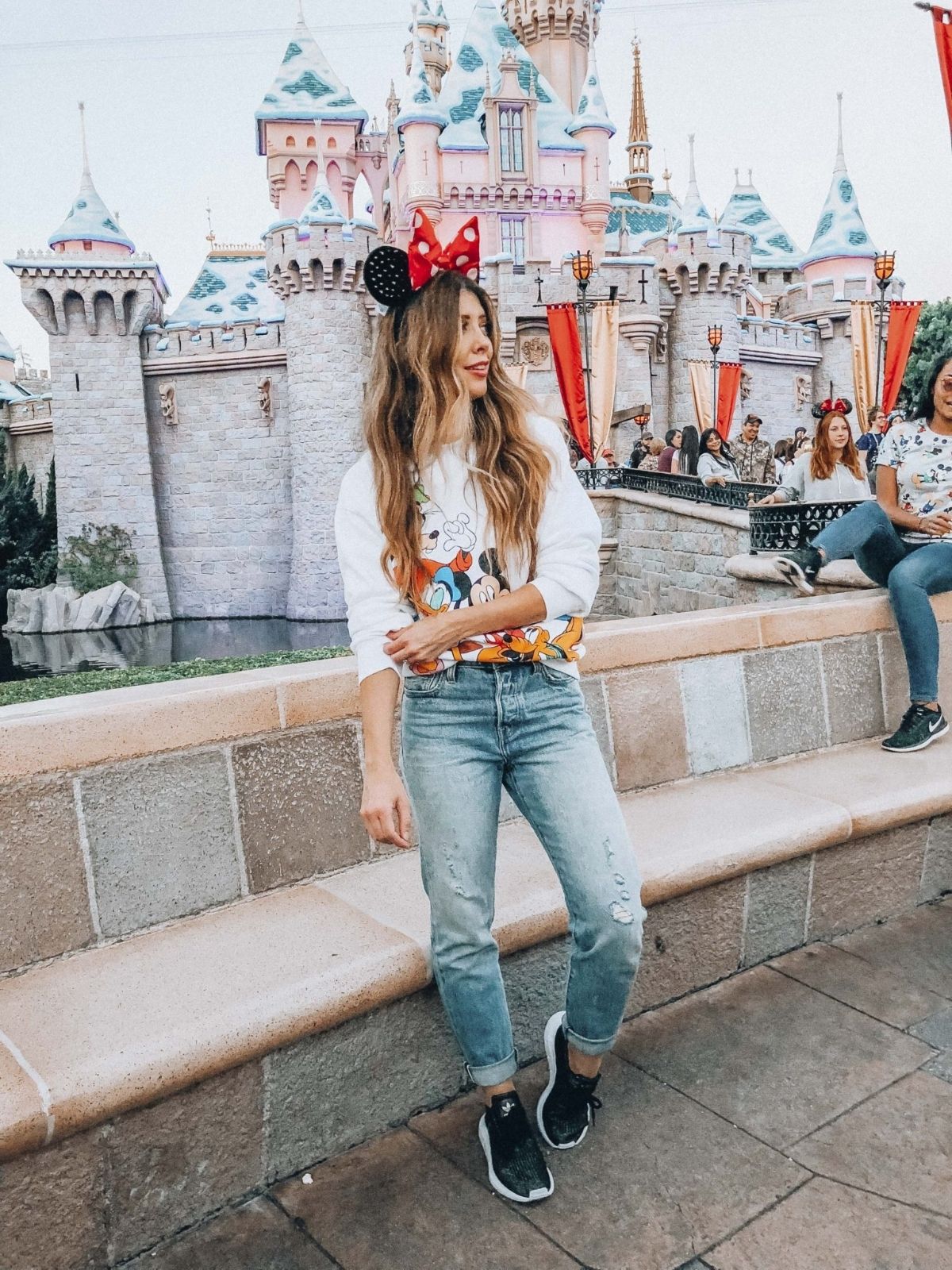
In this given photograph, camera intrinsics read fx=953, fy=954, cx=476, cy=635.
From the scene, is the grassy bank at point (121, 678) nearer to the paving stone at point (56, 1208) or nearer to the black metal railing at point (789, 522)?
the black metal railing at point (789, 522)

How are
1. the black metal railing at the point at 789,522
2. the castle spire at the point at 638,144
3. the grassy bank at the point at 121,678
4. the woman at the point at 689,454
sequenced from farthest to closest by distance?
the castle spire at the point at 638,144 → the woman at the point at 689,454 → the grassy bank at the point at 121,678 → the black metal railing at the point at 789,522

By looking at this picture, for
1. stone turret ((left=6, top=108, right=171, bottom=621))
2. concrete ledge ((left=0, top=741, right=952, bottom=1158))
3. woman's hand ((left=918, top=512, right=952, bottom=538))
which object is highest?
stone turret ((left=6, top=108, right=171, bottom=621))

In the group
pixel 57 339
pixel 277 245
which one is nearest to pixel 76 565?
pixel 57 339

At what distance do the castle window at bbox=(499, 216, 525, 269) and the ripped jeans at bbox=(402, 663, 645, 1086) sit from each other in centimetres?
2980

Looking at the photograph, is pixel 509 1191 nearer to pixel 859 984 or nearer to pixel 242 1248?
pixel 242 1248

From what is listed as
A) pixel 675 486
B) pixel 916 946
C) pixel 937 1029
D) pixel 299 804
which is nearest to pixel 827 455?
pixel 916 946

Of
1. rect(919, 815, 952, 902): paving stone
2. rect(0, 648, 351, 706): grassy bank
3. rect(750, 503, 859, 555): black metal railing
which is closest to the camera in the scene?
rect(919, 815, 952, 902): paving stone

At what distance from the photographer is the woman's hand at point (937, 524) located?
3.59 meters

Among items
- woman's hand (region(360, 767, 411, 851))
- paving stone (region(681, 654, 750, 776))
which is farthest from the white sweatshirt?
paving stone (region(681, 654, 750, 776))

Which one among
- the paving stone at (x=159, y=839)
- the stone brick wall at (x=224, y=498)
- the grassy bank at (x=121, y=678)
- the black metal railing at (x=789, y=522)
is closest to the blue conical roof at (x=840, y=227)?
the stone brick wall at (x=224, y=498)

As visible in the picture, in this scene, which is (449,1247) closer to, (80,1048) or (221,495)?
(80,1048)

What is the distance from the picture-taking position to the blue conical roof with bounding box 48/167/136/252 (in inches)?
1094

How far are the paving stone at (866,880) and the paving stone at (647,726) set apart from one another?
543 millimetres

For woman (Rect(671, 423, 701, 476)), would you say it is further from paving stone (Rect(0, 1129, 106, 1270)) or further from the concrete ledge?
paving stone (Rect(0, 1129, 106, 1270))
